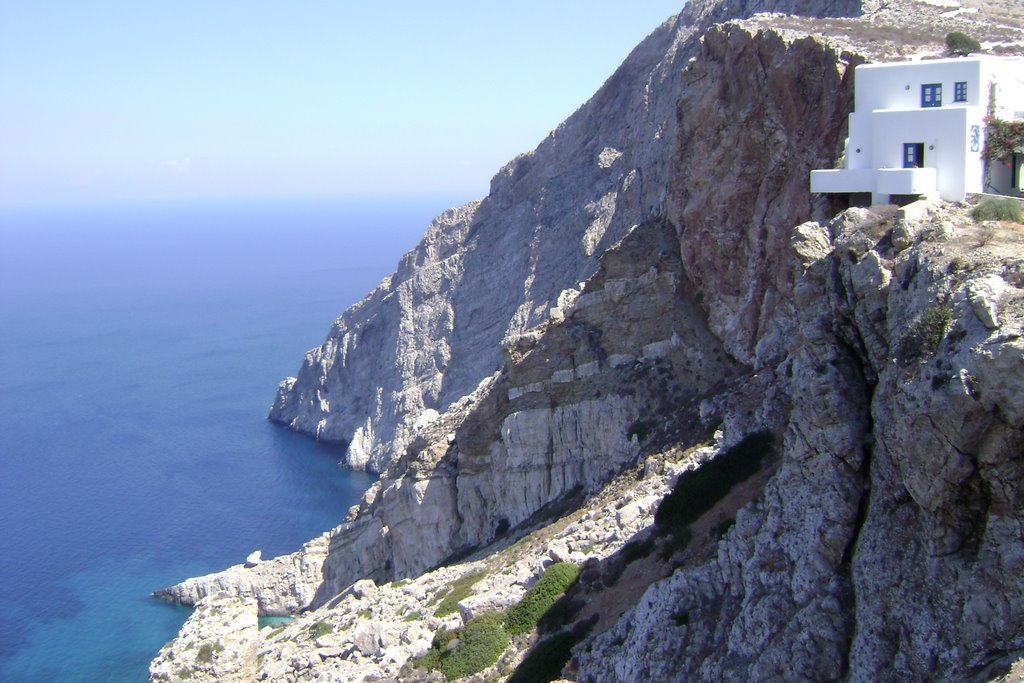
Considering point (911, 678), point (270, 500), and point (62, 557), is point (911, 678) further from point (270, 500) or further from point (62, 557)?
point (270, 500)

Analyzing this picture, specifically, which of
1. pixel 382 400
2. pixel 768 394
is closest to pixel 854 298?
pixel 768 394

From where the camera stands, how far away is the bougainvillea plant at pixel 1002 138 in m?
22.7

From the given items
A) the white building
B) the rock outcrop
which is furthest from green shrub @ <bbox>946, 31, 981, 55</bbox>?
the rock outcrop

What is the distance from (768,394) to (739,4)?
1534 inches

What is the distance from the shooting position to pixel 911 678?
1420 centimetres

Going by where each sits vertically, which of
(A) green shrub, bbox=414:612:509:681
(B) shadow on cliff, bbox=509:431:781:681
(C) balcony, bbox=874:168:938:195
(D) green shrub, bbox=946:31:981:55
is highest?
(D) green shrub, bbox=946:31:981:55

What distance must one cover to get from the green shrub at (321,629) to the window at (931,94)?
88.0ft

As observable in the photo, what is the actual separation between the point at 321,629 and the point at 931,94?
91.7 ft

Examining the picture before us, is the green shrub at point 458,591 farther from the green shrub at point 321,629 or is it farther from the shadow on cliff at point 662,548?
the shadow on cliff at point 662,548

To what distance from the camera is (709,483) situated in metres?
26.9

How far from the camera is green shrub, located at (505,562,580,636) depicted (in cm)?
2841

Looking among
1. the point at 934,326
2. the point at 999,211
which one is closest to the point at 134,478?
the point at 999,211

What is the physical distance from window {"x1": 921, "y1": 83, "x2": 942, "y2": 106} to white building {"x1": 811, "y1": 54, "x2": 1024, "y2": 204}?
0.01 metres

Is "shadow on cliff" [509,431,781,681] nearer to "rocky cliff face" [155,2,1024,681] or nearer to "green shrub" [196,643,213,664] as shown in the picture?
"rocky cliff face" [155,2,1024,681]
